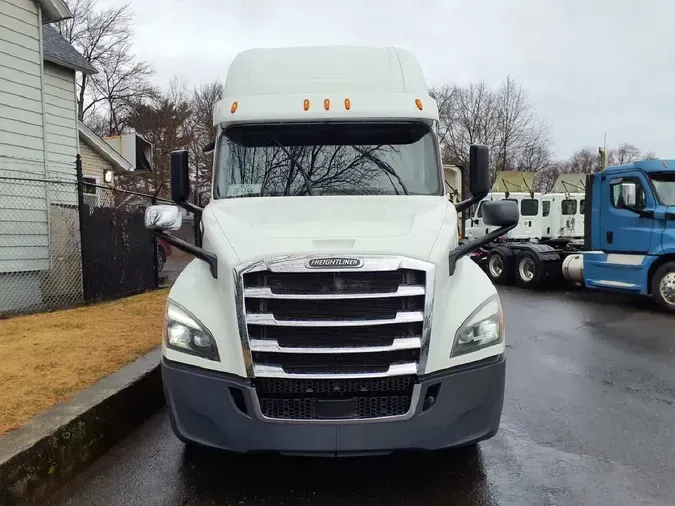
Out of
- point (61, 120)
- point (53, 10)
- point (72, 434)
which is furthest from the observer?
point (61, 120)

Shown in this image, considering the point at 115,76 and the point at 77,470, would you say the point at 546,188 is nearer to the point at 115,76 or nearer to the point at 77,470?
the point at 115,76

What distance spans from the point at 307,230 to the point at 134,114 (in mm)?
38187

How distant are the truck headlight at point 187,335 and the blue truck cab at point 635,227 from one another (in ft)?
31.5

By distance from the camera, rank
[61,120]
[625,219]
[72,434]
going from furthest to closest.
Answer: [61,120]
[625,219]
[72,434]

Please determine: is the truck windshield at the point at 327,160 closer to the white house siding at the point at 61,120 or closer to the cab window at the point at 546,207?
the white house siding at the point at 61,120

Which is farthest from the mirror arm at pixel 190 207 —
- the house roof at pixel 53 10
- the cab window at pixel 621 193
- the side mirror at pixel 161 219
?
the cab window at pixel 621 193

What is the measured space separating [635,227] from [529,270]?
3936 mm

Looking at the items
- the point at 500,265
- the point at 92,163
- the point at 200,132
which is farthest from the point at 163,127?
the point at 500,265

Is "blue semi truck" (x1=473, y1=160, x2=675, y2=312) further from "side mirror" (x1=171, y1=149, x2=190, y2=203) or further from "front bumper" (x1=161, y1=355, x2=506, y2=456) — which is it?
"side mirror" (x1=171, y1=149, x2=190, y2=203)

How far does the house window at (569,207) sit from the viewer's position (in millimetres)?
18766

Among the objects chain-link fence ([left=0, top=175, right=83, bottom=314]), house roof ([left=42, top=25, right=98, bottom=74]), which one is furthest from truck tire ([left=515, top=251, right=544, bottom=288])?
house roof ([left=42, top=25, right=98, bottom=74])

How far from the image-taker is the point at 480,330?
10.6ft

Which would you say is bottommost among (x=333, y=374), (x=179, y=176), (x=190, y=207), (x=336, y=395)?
(x=336, y=395)

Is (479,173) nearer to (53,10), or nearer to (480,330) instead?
(480,330)
